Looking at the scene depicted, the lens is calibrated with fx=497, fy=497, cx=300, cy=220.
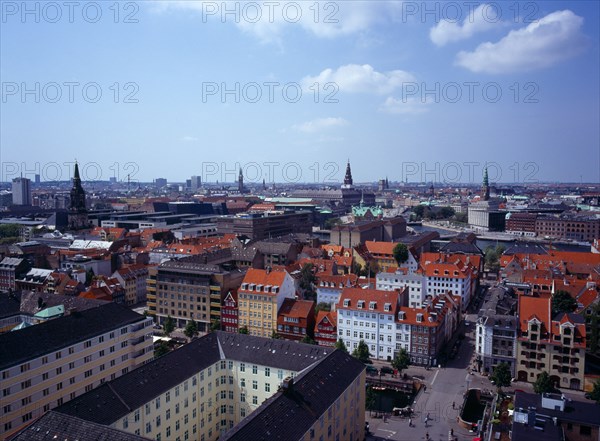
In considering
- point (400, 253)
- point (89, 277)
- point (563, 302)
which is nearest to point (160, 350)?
point (89, 277)

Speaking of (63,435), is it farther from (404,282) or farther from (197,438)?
(404,282)

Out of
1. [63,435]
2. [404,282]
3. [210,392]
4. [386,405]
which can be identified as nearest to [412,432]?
[386,405]

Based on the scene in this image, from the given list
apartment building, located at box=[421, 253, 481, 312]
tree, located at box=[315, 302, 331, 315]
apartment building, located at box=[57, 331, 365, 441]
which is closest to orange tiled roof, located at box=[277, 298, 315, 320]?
Result: tree, located at box=[315, 302, 331, 315]

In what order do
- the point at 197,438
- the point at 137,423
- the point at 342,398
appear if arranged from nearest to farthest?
the point at 137,423, the point at 342,398, the point at 197,438

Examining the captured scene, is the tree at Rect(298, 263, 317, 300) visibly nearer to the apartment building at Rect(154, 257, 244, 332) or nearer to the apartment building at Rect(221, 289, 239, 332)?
the apartment building at Rect(154, 257, 244, 332)

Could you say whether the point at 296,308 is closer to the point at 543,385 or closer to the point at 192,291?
→ the point at 192,291

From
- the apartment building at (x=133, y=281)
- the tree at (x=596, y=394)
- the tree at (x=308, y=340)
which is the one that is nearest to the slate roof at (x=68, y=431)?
the tree at (x=308, y=340)
